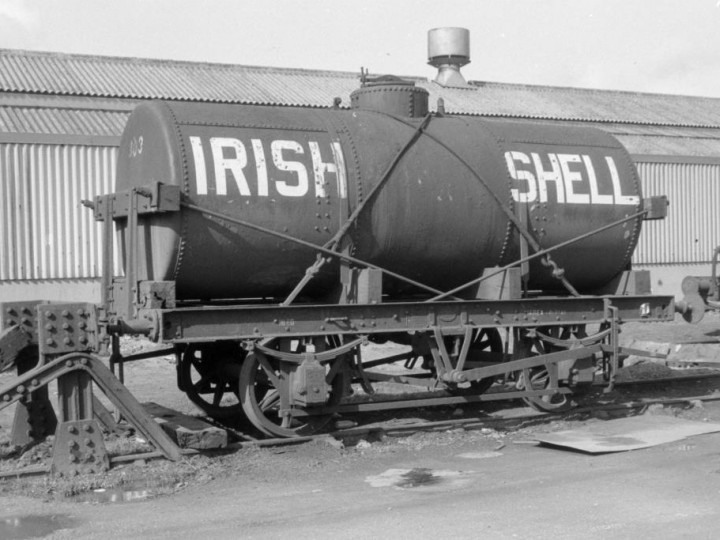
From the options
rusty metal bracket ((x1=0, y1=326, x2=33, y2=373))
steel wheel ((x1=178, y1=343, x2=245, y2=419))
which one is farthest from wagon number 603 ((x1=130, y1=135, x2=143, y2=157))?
steel wheel ((x1=178, y1=343, x2=245, y2=419))

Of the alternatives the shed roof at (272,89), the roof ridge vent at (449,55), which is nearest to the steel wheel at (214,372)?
the shed roof at (272,89)

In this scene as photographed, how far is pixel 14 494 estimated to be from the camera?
7.66 metres

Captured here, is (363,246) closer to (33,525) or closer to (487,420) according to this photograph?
(487,420)

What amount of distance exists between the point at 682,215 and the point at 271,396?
19.8 metres

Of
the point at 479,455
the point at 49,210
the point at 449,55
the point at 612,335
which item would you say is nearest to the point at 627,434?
the point at 612,335

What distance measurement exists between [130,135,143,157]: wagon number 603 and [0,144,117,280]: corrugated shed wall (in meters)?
10.3

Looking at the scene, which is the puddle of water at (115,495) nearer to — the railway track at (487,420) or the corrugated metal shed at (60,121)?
the railway track at (487,420)

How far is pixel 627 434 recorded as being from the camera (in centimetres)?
1007

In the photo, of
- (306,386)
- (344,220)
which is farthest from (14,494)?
(344,220)

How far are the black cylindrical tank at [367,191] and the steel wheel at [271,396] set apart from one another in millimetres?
733

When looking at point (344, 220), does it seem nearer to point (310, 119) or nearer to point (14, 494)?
point (310, 119)

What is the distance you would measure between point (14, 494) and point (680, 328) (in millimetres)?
17729

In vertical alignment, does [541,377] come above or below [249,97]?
below

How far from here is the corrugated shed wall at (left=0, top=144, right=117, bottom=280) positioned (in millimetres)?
18953
